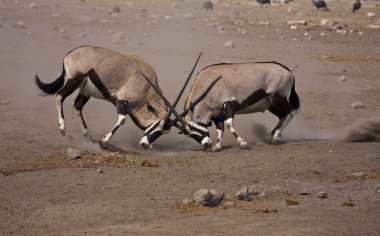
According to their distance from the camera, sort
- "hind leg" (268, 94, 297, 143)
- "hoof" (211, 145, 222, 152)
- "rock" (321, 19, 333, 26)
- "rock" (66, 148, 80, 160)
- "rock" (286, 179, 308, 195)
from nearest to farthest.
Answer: "rock" (286, 179, 308, 195) < "rock" (66, 148, 80, 160) < "hoof" (211, 145, 222, 152) < "hind leg" (268, 94, 297, 143) < "rock" (321, 19, 333, 26)

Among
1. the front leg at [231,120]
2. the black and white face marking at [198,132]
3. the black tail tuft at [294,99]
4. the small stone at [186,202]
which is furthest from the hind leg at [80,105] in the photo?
the small stone at [186,202]

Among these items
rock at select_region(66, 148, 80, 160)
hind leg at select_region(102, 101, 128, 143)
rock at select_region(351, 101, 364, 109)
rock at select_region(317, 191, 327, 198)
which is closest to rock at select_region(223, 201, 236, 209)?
rock at select_region(317, 191, 327, 198)

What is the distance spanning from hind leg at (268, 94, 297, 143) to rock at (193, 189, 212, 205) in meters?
4.21

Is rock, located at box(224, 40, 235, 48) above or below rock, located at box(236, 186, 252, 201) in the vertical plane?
below

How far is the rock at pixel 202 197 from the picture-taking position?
1020 cm

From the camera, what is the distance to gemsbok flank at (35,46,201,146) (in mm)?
14031

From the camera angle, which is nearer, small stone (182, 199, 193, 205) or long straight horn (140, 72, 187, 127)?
small stone (182, 199, 193, 205)

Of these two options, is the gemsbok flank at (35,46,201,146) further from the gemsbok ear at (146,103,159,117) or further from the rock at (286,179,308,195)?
the rock at (286,179,308,195)

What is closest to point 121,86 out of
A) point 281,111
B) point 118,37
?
point 281,111

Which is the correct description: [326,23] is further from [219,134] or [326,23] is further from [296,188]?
[296,188]

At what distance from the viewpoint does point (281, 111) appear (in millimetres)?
14453

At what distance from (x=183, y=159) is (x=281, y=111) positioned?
211 centimetres

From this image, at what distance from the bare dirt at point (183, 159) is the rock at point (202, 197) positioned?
0.44 feet

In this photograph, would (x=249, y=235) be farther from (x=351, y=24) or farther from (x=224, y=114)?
(x=351, y=24)
